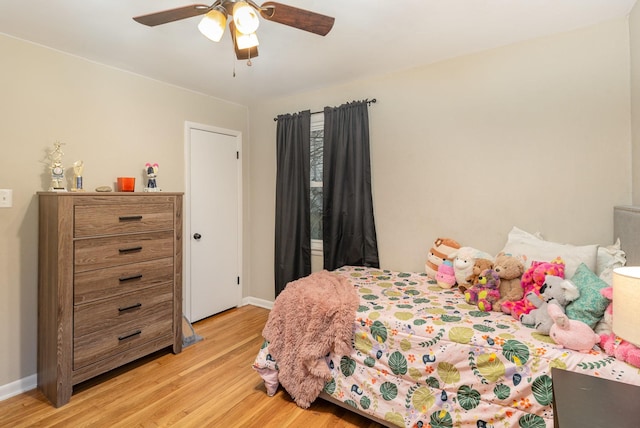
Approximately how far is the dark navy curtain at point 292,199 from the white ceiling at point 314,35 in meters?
0.66

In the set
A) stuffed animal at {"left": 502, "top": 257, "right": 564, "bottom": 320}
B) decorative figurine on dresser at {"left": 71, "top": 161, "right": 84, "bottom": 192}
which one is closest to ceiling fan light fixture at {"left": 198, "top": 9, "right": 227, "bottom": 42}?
decorative figurine on dresser at {"left": 71, "top": 161, "right": 84, "bottom": 192}

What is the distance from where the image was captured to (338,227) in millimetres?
3156

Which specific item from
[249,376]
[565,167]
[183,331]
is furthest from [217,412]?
[565,167]

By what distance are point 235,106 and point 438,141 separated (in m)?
2.40

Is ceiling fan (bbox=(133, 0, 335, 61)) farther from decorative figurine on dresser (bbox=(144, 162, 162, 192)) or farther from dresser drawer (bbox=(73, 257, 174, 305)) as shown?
dresser drawer (bbox=(73, 257, 174, 305))

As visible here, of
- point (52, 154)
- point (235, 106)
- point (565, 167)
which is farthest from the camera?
point (235, 106)

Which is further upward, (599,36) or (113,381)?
(599,36)

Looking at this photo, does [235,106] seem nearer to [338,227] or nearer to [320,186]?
[320,186]

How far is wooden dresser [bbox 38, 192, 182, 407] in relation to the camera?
2090mm

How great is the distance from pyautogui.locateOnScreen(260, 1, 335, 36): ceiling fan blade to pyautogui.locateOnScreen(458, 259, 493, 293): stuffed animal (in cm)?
176

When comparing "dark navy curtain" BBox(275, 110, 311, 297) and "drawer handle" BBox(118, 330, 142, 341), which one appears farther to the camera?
"dark navy curtain" BBox(275, 110, 311, 297)

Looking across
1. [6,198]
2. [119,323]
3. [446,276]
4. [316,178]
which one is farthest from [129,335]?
[446,276]

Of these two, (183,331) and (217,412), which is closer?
(217,412)

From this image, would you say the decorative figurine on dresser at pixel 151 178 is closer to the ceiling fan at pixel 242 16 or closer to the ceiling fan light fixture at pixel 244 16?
the ceiling fan at pixel 242 16
